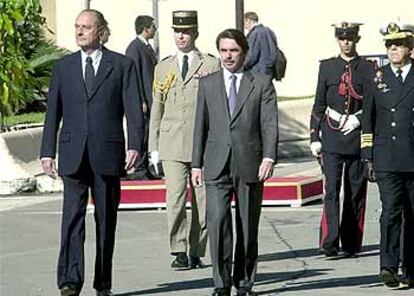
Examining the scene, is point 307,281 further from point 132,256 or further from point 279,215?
point 279,215

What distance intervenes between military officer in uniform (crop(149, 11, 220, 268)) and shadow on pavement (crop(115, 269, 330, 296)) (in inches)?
22.7

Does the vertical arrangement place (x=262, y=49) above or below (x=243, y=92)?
below

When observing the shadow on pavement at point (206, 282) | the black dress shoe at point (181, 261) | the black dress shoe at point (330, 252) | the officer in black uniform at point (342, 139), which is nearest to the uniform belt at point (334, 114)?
the officer in black uniform at point (342, 139)

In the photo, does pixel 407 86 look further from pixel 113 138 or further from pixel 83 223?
pixel 83 223

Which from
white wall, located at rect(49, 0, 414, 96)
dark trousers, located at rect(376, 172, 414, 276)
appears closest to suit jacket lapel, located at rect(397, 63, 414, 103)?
dark trousers, located at rect(376, 172, 414, 276)

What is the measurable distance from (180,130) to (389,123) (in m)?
1.85

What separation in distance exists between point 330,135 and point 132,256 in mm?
1948

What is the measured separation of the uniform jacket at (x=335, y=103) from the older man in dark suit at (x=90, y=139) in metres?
2.43

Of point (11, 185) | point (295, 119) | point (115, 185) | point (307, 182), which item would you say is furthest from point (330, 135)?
point (295, 119)

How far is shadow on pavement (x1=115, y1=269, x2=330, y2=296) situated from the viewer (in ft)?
33.6

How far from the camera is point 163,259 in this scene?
1177 cm

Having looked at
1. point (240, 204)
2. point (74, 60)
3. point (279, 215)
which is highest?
point (74, 60)

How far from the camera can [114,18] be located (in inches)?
1068

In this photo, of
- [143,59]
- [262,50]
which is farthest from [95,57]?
[262,50]
